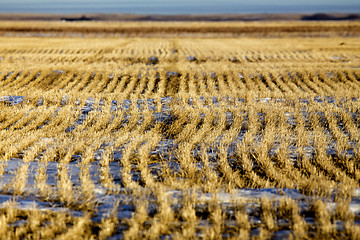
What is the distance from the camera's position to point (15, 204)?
4.21m

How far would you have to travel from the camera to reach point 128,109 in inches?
367

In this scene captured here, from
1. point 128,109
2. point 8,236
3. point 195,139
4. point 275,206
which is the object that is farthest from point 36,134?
point 275,206

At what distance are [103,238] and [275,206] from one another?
208cm

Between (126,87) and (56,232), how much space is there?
33.2ft

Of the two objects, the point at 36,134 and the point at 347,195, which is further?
the point at 36,134

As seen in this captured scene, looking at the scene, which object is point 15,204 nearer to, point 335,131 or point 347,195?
point 347,195

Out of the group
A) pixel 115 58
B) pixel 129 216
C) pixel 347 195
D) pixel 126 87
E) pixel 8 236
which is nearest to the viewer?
pixel 8 236

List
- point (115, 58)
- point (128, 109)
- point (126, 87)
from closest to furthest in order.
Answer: point (128, 109), point (126, 87), point (115, 58)

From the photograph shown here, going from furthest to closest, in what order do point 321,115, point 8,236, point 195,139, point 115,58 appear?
point 115,58 → point 321,115 → point 195,139 → point 8,236

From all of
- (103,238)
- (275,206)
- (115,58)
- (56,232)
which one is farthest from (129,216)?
(115,58)

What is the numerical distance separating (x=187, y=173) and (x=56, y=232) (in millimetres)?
2271

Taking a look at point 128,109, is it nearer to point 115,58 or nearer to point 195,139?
point 195,139

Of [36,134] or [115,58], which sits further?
[115,58]

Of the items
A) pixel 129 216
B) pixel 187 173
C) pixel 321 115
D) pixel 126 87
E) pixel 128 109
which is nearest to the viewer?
pixel 129 216
